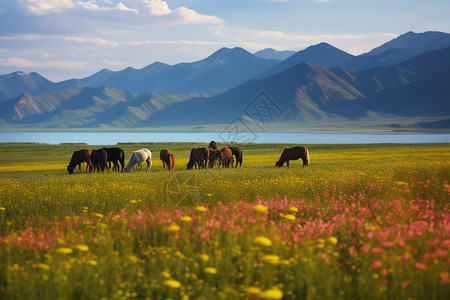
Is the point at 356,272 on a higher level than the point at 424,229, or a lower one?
lower

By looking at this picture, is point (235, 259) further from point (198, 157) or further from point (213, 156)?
point (213, 156)

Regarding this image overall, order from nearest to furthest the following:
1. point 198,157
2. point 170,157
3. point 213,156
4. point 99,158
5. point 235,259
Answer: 1. point 235,259
2. point 198,157
3. point 99,158
4. point 170,157
5. point 213,156

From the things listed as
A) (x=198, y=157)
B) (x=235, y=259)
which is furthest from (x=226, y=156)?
(x=235, y=259)

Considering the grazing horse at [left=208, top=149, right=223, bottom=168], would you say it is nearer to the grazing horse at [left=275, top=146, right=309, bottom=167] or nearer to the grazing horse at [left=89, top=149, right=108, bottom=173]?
the grazing horse at [left=275, top=146, right=309, bottom=167]

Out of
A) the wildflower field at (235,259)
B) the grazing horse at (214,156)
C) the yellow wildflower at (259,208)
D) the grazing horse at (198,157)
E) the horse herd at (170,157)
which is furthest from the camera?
the grazing horse at (214,156)

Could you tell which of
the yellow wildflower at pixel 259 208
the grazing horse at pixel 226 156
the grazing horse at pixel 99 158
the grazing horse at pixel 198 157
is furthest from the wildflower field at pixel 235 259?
the grazing horse at pixel 226 156

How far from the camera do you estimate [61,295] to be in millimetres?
6141

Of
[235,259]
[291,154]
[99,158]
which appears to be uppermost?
[291,154]

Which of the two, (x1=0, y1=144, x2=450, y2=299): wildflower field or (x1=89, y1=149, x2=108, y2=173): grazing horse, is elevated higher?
(x1=89, y1=149, x2=108, y2=173): grazing horse

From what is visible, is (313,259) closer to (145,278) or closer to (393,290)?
(393,290)

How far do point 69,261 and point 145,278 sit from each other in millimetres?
1468

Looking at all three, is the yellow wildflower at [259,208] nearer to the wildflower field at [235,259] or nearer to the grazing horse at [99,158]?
the wildflower field at [235,259]

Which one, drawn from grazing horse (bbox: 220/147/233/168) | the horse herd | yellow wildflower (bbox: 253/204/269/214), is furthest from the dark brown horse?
yellow wildflower (bbox: 253/204/269/214)

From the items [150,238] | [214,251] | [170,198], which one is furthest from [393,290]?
[170,198]
